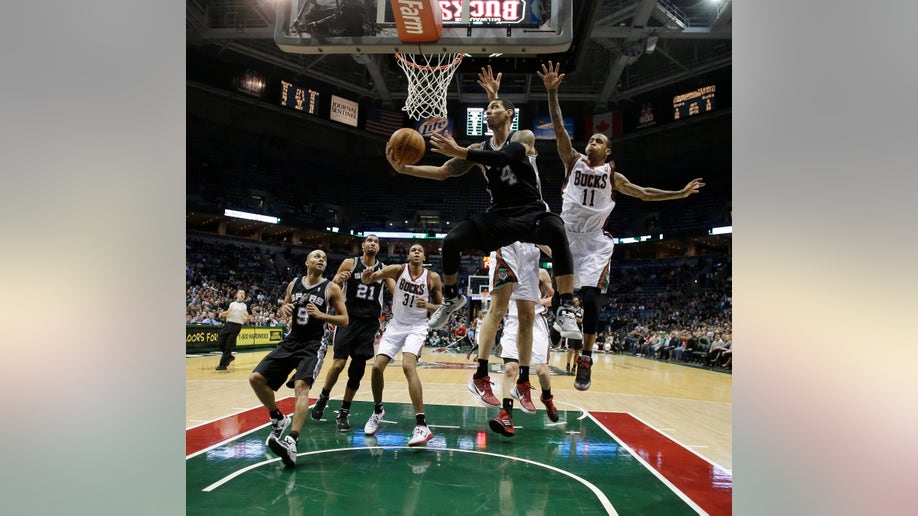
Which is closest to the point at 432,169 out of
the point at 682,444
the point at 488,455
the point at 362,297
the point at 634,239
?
the point at 362,297

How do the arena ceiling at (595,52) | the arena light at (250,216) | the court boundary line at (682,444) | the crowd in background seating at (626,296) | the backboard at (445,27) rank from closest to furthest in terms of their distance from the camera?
the backboard at (445,27) < the court boundary line at (682,444) < the arena ceiling at (595,52) < the crowd in background seating at (626,296) < the arena light at (250,216)

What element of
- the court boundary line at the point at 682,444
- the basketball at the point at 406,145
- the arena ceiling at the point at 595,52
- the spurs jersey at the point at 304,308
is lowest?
the court boundary line at the point at 682,444

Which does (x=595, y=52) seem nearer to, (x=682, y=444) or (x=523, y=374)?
(x=682, y=444)

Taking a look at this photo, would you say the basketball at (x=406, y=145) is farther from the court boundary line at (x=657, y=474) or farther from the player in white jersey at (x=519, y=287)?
the court boundary line at (x=657, y=474)

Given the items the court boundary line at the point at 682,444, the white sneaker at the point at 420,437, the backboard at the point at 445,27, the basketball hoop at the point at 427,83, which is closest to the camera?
the backboard at the point at 445,27

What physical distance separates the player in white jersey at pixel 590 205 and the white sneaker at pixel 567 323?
11.6 inches

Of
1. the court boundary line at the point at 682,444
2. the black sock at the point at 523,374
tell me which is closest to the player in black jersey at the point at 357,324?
the black sock at the point at 523,374

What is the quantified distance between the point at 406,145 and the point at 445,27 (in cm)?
193

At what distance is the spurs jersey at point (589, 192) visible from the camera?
16.3 ft
